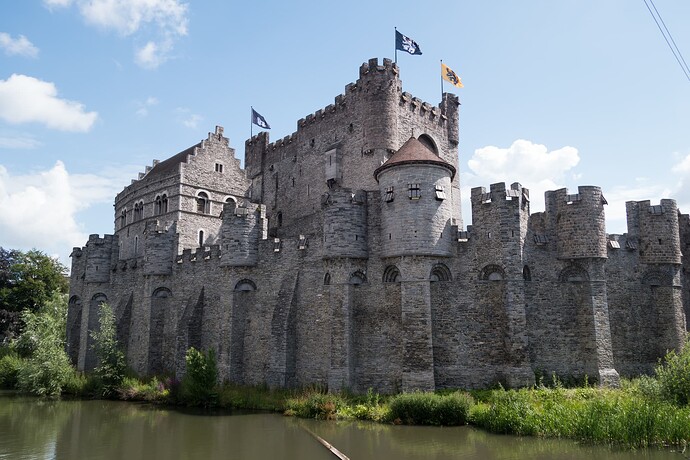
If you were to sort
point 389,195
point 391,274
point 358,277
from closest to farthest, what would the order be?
point 389,195
point 391,274
point 358,277

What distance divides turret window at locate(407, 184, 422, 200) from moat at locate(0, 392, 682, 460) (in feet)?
30.6

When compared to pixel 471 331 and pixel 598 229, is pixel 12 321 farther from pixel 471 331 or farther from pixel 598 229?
pixel 598 229

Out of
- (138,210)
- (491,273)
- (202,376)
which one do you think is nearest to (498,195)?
(491,273)

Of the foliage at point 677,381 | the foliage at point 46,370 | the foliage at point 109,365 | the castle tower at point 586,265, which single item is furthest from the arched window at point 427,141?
the foliage at point 46,370

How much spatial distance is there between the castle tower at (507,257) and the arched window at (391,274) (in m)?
3.56

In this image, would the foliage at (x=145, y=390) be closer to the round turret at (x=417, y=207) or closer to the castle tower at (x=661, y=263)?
the round turret at (x=417, y=207)

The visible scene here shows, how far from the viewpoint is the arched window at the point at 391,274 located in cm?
2473

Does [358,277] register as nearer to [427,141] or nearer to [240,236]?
[240,236]

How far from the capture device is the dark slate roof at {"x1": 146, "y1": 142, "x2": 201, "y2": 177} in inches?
1599

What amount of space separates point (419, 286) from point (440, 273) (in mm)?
1440

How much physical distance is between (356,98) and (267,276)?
12204mm

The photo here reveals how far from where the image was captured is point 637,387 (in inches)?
818

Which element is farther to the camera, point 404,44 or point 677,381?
point 404,44

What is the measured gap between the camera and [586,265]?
24.3 metres
